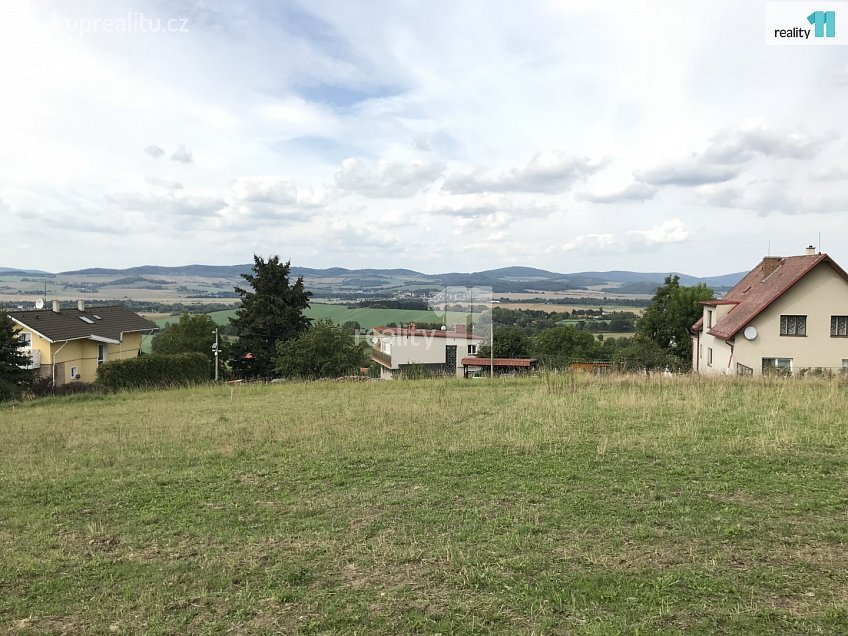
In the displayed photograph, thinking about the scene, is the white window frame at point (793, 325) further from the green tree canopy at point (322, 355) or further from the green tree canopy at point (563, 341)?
the green tree canopy at point (563, 341)

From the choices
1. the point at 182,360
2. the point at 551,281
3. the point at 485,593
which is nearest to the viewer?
the point at 485,593

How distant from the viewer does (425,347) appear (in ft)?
152

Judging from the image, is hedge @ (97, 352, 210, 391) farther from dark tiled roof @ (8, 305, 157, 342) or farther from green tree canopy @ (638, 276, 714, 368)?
green tree canopy @ (638, 276, 714, 368)

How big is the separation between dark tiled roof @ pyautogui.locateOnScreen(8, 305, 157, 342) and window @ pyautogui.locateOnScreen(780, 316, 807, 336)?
130 feet

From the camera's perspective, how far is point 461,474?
759cm

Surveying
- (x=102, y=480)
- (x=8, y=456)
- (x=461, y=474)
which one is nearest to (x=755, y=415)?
(x=461, y=474)

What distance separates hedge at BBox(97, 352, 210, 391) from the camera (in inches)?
945

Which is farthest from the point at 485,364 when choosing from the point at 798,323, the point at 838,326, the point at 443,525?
the point at 443,525

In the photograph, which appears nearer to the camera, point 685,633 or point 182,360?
point 685,633

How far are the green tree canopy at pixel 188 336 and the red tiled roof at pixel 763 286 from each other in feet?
118

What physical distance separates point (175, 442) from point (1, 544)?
4776mm

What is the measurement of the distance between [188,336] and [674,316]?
38.3 metres

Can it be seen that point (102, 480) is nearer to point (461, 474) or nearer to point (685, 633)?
point (461, 474)

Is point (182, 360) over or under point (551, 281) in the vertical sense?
under
